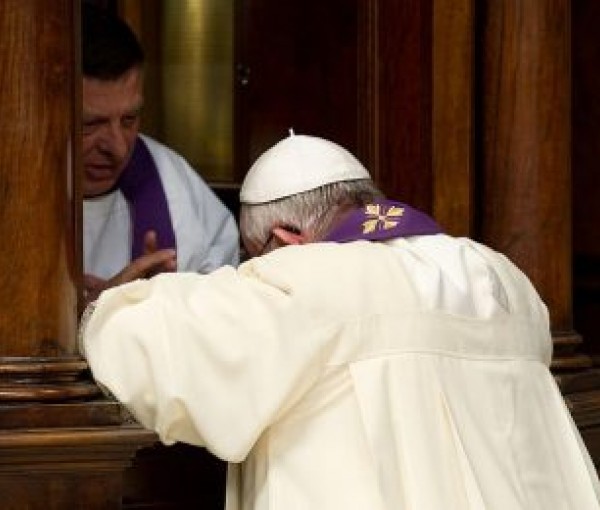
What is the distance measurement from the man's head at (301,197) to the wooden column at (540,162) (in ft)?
2.59

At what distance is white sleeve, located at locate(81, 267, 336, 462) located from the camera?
7.55 ft

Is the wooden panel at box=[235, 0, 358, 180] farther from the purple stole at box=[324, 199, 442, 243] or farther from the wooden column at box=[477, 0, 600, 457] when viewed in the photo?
the purple stole at box=[324, 199, 442, 243]

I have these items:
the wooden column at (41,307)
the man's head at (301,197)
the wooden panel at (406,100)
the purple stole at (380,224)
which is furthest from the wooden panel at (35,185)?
the wooden panel at (406,100)

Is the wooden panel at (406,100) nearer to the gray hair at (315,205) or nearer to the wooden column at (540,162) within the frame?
the wooden column at (540,162)

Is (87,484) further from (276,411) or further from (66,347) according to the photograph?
(276,411)

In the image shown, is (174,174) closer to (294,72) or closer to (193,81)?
(294,72)

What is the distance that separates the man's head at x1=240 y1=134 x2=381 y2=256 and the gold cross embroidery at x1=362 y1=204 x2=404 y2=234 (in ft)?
0.30

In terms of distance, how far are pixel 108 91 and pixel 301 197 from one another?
1000mm

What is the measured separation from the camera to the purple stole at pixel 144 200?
11.8 ft

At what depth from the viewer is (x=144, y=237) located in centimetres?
357

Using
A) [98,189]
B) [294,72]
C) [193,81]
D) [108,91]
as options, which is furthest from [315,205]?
[193,81]

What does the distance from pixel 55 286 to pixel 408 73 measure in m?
1.40

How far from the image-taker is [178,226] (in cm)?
361

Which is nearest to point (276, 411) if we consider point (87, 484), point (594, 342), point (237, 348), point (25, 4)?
point (237, 348)
